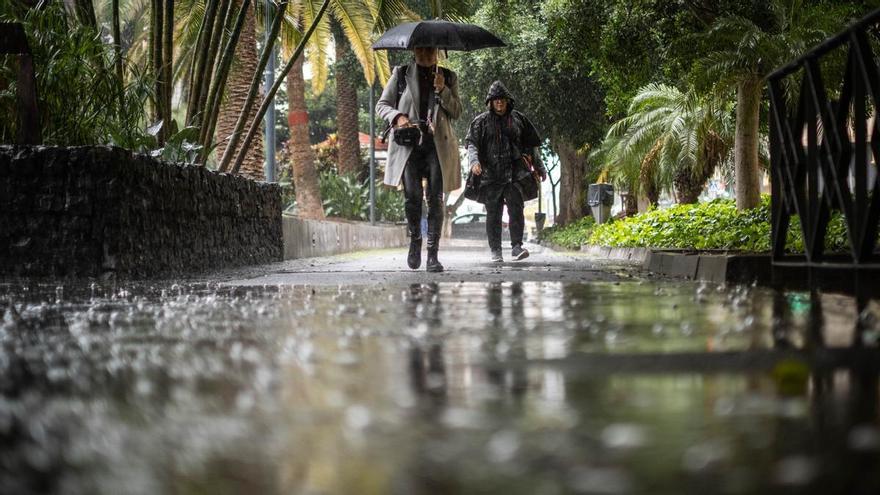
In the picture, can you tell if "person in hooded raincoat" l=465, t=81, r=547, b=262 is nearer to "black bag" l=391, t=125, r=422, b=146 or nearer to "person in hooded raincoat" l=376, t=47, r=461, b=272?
"person in hooded raincoat" l=376, t=47, r=461, b=272

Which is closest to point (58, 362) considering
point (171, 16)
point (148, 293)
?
point (148, 293)

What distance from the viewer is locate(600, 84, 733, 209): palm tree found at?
25.2 meters

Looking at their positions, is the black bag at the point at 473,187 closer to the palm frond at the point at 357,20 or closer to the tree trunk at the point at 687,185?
the palm frond at the point at 357,20

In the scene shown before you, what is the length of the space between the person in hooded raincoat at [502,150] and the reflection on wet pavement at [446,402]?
847 cm

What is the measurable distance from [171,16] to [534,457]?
10058 mm

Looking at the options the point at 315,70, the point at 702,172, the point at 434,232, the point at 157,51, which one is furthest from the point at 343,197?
the point at 434,232

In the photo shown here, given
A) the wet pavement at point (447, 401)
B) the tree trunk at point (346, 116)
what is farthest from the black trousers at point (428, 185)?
the tree trunk at point (346, 116)

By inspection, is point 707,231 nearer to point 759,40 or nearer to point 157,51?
point 759,40

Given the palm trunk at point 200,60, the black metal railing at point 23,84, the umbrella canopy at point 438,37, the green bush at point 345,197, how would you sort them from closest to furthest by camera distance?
the black metal railing at point 23,84, the palm trunk at point 200,60, the umbrella canopy at point 438,37, the green bush at point 345,197

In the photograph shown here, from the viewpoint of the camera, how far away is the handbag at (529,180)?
13297 millimetres

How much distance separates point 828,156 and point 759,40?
10.4 meters

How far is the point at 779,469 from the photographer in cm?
186

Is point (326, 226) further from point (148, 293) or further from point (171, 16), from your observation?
point (148, 293)

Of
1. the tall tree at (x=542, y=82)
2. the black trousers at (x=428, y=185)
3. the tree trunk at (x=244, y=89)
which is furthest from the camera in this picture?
the tall tree at (x=542, y=82)
